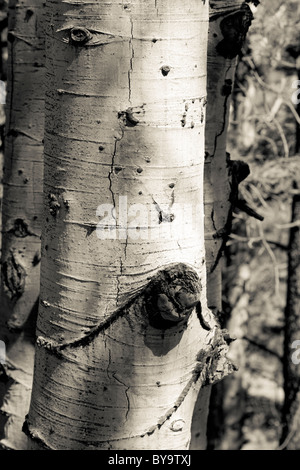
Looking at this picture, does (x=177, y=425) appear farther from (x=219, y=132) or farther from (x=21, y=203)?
(x=21, y=203)

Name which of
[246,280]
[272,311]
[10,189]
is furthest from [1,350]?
[272,311]

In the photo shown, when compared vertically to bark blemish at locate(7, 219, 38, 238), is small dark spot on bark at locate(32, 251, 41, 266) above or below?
below

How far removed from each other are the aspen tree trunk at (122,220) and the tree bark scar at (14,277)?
1.01 m

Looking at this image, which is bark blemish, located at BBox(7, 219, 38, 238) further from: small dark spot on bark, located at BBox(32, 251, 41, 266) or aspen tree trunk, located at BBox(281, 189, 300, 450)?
aspen tree trunk, located at BBox(281, 189, 300, 450)

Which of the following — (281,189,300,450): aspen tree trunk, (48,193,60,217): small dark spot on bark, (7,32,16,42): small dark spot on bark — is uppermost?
(7,32,16,42): small dark spot on bark

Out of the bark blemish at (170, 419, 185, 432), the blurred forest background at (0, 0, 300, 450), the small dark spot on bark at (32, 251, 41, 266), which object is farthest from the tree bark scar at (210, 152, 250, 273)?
the blurred forest background at (0, 0, 300, 450)

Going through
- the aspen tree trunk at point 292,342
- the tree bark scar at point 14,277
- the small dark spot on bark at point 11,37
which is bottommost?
the aspen tree trunk at point 292,342

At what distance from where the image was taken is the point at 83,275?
1463 mm

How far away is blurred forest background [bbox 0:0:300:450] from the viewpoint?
194 inches

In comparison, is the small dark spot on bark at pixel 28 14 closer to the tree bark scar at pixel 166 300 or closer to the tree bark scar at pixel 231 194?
the tree bark scar at pixel 231 194

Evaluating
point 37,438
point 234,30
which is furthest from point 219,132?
point 37,438

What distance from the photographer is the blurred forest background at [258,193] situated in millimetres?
4918

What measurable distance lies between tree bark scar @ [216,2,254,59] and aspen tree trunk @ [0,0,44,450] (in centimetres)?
79

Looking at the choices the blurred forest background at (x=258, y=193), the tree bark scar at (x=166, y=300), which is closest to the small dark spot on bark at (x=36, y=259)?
the tree bark scar at (x=166, y=300)
